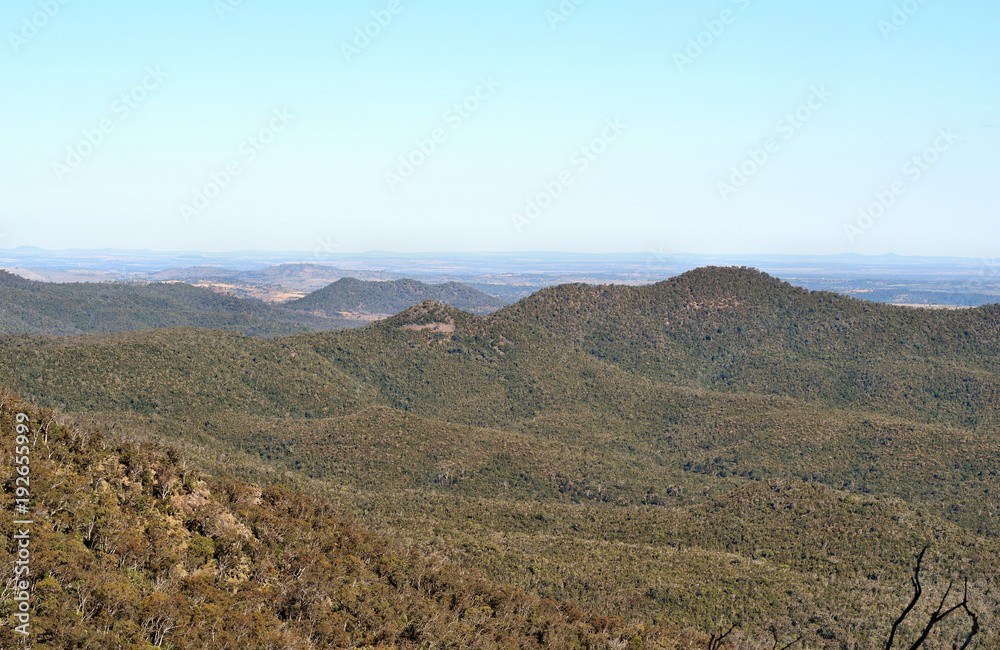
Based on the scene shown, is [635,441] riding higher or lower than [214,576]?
lower

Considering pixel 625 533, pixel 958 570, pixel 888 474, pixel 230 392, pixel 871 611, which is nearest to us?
pixel 871 611

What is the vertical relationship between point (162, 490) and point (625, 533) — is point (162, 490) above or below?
above

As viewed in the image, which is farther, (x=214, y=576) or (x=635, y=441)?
(x=635, y=441)

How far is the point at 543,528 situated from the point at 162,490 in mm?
51099

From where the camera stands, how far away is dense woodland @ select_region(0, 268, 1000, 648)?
66562 mm

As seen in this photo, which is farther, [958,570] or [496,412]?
[496,412]

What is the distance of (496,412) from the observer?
151625 mm

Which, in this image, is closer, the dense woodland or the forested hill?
the forested hill

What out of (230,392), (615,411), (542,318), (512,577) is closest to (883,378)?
(615,411)

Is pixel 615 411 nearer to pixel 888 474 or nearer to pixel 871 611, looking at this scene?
pixel 888 474

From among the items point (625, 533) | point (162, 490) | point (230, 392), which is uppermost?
point (162, 490)

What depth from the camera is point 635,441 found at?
136 m

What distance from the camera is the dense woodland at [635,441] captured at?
66562 mm

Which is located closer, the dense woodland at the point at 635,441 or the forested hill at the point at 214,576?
the forested hill at the point at 214,576
